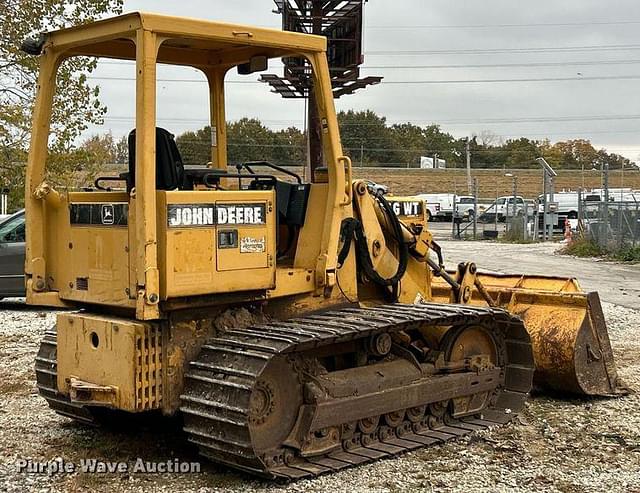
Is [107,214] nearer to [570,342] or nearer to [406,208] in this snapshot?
[406,208]

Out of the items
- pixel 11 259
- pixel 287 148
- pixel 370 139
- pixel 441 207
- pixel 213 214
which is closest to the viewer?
pixel 213 214

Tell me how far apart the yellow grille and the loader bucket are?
12.2 ft

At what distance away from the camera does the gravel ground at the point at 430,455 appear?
19.7 ft

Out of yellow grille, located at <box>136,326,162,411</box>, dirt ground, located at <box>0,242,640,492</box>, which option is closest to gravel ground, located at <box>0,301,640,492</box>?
dirt ground, located at <box>0,242,640,492</box>

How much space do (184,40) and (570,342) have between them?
419cm

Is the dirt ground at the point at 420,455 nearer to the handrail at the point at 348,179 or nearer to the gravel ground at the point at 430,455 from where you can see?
the gravel ground at the point at 430,455

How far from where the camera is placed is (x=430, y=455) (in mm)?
6699

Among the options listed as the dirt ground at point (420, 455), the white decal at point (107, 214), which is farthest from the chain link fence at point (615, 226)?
the white decal at point (107, 214)

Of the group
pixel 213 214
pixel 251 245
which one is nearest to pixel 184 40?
pixel 213 214

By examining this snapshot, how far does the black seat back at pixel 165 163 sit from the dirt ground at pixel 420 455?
1.91 meters

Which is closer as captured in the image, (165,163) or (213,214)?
(213,214)

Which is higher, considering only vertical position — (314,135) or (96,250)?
(314,135)

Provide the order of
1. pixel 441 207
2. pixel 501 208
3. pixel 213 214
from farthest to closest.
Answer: pixel 441 207 → pixel 501 208 → pixel 213 214

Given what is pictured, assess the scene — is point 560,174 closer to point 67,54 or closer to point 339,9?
point 339,9
